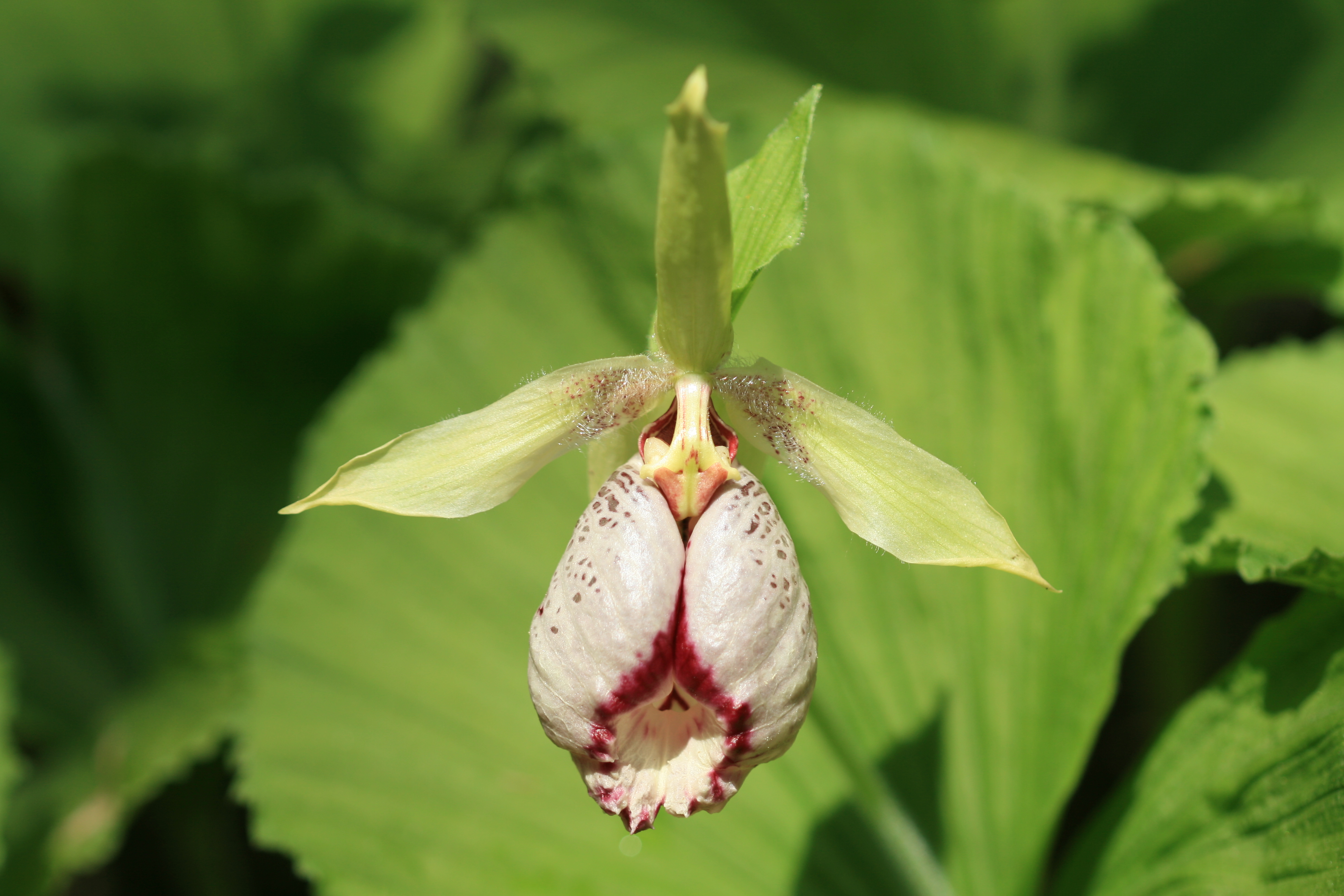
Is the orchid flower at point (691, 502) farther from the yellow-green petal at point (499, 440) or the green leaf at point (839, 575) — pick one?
the green leaf at point (839, 575)

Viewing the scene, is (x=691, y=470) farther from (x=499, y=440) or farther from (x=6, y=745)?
(x=6, y=745)

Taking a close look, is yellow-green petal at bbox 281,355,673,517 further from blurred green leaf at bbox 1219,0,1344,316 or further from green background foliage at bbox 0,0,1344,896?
blurred green leaf at bbox 1219,0,1344,316

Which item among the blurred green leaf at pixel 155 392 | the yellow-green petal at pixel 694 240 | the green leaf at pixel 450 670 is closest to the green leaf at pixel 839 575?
the green leaf at pixel 450 670

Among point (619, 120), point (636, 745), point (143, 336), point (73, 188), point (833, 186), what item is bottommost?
point (636, 745)

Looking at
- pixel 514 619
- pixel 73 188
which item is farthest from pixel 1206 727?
pixel 73 188

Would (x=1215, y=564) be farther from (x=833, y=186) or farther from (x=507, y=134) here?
(x=507, y=134)

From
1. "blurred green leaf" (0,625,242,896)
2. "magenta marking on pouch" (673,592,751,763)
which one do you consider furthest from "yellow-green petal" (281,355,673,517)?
"blurred green leaf" (0,625,242,896)

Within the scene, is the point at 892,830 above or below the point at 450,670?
below

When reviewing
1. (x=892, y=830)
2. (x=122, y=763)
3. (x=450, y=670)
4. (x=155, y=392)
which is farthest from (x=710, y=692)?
(x=155, y=392)
